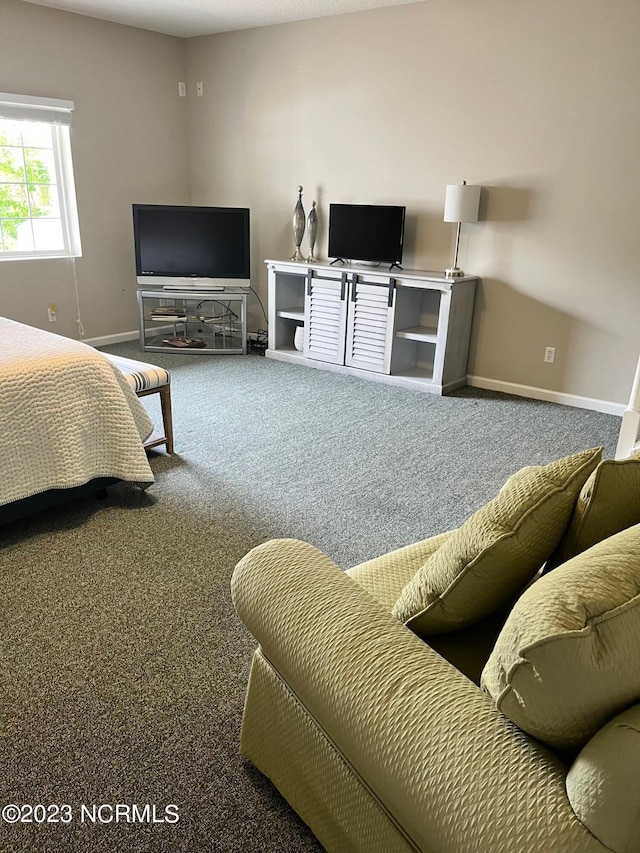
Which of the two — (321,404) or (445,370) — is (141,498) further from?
(445,370)

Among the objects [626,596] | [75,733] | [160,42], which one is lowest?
[75,733]

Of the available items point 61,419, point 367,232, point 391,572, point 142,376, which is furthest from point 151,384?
point 367,232

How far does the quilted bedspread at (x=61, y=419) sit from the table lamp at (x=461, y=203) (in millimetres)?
2523

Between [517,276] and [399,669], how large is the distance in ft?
12.5

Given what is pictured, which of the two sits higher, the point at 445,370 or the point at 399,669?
the point at 399,669

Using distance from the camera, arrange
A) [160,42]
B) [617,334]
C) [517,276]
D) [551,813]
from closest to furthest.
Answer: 1. [551,813]
2. [617,334]
3. [517,276]
4. [160,42]

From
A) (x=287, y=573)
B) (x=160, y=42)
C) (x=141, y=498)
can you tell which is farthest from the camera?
(x=160, y=42)

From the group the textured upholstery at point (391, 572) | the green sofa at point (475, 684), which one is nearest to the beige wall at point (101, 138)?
the textured upholstery at point (391, 572)

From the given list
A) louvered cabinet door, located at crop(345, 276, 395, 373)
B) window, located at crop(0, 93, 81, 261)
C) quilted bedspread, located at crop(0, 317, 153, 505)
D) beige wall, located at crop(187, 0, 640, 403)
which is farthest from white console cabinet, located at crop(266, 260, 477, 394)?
quilted bedspread, located at crop(0, 317, 153, 505)

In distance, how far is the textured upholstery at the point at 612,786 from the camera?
2.35ft

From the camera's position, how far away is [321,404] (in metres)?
4.16

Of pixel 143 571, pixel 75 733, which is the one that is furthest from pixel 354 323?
pixel 75 733

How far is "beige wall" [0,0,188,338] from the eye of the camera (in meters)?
4.66

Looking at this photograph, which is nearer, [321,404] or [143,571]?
[143,571]
